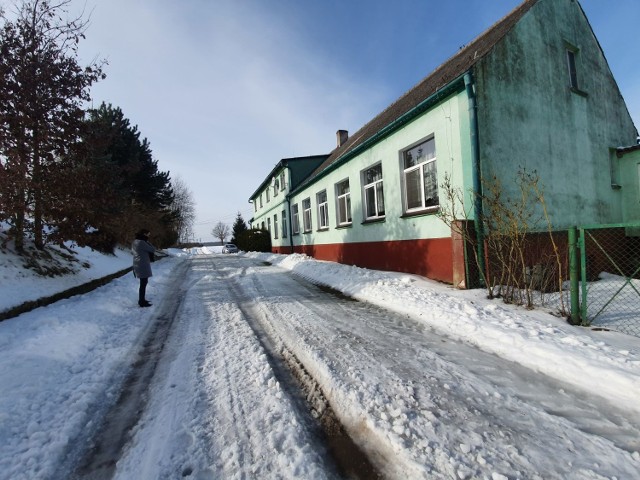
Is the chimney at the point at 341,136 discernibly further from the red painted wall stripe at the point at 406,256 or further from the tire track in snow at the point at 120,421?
the tire track in snow at the point at 120,421

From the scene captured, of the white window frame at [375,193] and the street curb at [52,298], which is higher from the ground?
the white window frame at [375,193]

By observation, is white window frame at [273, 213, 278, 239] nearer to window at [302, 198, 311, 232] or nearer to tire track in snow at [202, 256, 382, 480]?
window at [302, 198, 311, 232]

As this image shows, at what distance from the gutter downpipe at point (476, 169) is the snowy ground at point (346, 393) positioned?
1565 mm

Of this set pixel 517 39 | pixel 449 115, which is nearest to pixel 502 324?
pixel 449 115

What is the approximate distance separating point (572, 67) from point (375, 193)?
717 centimetres

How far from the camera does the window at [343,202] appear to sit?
12973 millimetres

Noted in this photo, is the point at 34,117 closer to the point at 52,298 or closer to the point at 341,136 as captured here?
the point at 52,298

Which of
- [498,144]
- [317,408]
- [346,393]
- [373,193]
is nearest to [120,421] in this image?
[317,408]

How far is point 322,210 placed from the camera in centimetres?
1571

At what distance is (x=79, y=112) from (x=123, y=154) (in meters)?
16.3

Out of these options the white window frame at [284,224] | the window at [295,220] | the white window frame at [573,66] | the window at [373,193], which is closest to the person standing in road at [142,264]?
the window at [373,193]

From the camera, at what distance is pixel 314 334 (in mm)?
4527

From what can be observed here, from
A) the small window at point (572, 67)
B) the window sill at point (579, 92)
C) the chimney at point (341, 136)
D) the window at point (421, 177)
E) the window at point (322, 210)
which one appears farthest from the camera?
the chimney at point (341, 136)

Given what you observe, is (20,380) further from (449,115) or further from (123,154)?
(123,154)
